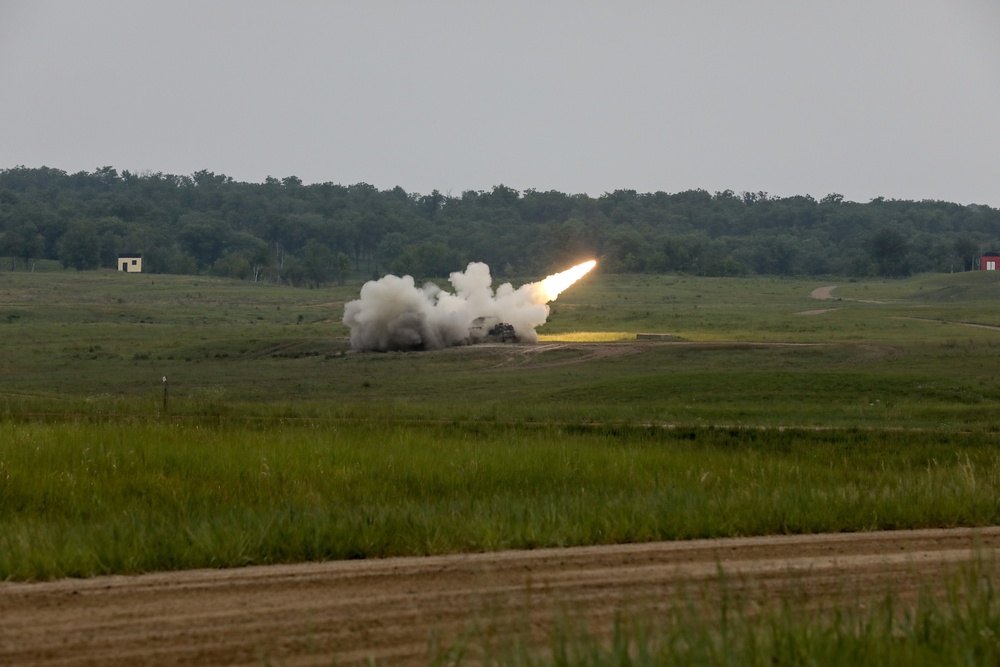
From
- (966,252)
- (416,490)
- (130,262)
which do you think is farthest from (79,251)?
(416,490)

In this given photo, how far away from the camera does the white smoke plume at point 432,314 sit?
60.9m

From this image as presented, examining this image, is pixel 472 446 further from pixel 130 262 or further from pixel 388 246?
pixel 388 246

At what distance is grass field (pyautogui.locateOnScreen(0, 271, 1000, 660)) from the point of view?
12.9 m

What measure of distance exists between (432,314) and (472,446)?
4071cm

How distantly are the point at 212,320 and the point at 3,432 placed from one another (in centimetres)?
A: 6900

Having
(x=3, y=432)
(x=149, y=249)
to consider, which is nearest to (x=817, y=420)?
(x=3, y=432)

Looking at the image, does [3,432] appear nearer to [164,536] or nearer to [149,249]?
[164,536]

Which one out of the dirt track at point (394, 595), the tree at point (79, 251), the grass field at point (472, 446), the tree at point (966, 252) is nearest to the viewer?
the dirt track at point (394, 595)

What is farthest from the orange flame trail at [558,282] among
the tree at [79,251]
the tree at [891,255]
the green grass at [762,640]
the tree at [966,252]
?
the tree at [966,252]

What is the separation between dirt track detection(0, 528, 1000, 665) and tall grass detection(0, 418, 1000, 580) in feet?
1.91

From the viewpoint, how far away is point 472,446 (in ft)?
70.7

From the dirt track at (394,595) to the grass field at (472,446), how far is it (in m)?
0.84

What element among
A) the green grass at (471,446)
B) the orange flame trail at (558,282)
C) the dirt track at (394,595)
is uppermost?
the orange flame trail at (558,282)

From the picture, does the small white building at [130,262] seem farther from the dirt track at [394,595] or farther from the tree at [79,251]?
the dirt track at [394,595]
